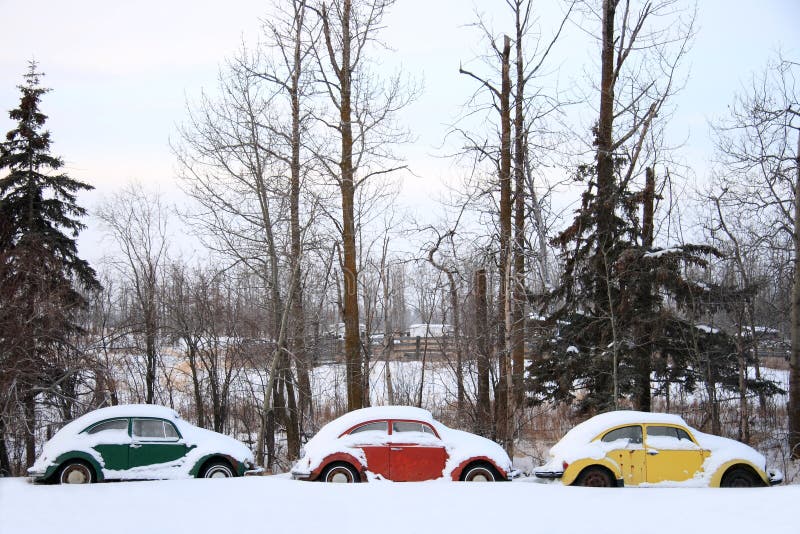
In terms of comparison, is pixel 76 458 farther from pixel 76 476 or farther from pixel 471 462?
pixel 471 462

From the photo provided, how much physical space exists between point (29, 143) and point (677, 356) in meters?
22.2

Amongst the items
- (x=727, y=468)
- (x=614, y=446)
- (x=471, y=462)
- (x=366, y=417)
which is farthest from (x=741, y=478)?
(x=366, y=417)

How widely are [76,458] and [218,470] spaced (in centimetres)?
253

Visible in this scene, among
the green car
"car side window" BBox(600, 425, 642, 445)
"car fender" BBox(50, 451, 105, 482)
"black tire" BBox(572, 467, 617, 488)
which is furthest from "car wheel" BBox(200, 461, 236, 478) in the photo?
"car side window" BBox(600, 425, 642, 445)

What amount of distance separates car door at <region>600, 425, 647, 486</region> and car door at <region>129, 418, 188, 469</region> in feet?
26.5

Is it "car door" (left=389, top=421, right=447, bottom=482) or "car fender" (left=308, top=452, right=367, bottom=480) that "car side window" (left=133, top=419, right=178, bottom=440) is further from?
"car door" (left=389, top=421, right=447, bottom=482)

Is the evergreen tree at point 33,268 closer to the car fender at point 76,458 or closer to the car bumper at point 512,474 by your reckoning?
the car fender at point 76,458

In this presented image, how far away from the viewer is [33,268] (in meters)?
19.6

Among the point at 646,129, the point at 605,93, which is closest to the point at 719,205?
the point at 646,129

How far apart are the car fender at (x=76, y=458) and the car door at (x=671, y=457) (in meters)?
10.0

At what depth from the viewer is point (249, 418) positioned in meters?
23.1

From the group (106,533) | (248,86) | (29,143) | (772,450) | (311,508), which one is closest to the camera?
(106,533)

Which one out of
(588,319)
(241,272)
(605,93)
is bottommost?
(588,319)

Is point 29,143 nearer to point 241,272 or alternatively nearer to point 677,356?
point 241,272
